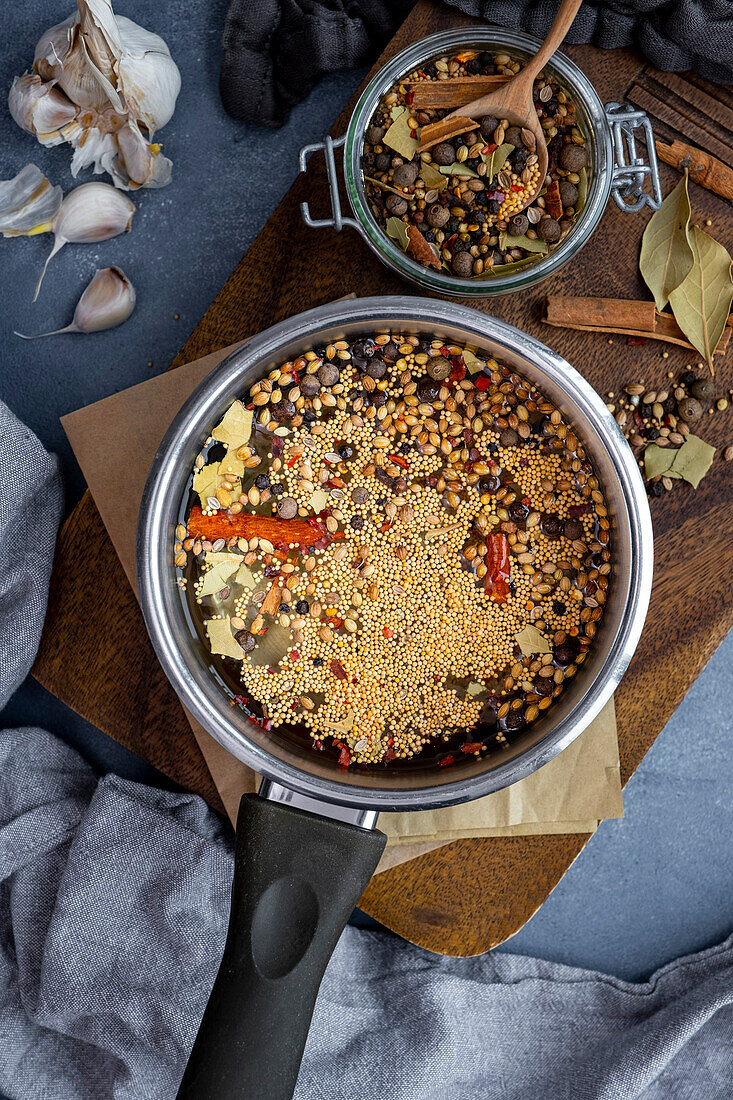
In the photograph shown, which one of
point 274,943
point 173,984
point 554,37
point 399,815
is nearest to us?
point 274,943

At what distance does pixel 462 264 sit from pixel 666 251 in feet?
0.84

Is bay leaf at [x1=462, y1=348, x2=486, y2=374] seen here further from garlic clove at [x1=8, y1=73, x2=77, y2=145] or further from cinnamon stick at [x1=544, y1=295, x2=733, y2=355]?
garlic clove at [x1=8, y1=73, x2=77, y2=145]

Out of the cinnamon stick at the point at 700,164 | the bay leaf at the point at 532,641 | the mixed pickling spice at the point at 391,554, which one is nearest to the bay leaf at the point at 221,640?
the mixed pickling spice at the point at 391,554

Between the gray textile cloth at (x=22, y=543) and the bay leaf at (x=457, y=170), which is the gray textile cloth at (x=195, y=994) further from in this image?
the bay leaf at (x=457, y=170)

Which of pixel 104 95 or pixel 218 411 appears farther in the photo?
pixel 104 95

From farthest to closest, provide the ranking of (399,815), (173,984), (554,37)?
1. (173,984)
2. (399,815)
3. (554,37)

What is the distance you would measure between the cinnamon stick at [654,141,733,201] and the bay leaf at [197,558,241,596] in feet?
2.38

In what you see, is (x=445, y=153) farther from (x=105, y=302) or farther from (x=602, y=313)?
(x=105, y=302)

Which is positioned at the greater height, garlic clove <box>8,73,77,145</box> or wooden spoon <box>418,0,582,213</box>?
wooden spoon <box>418,0,582,213</box>

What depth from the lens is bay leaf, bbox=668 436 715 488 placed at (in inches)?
40.7

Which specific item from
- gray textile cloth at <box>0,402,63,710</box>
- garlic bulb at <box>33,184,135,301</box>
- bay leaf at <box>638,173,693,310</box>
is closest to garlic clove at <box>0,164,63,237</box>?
garlic bulb at <box>33,184,135,301</box>

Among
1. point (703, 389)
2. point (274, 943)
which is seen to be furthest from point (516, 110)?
point (274, 943)

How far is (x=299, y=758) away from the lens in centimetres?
103

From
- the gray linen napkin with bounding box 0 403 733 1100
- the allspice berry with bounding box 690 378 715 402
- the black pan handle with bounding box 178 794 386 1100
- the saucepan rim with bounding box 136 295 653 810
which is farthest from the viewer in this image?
the gray linen napkin with bounding box 0 403 733 1100
